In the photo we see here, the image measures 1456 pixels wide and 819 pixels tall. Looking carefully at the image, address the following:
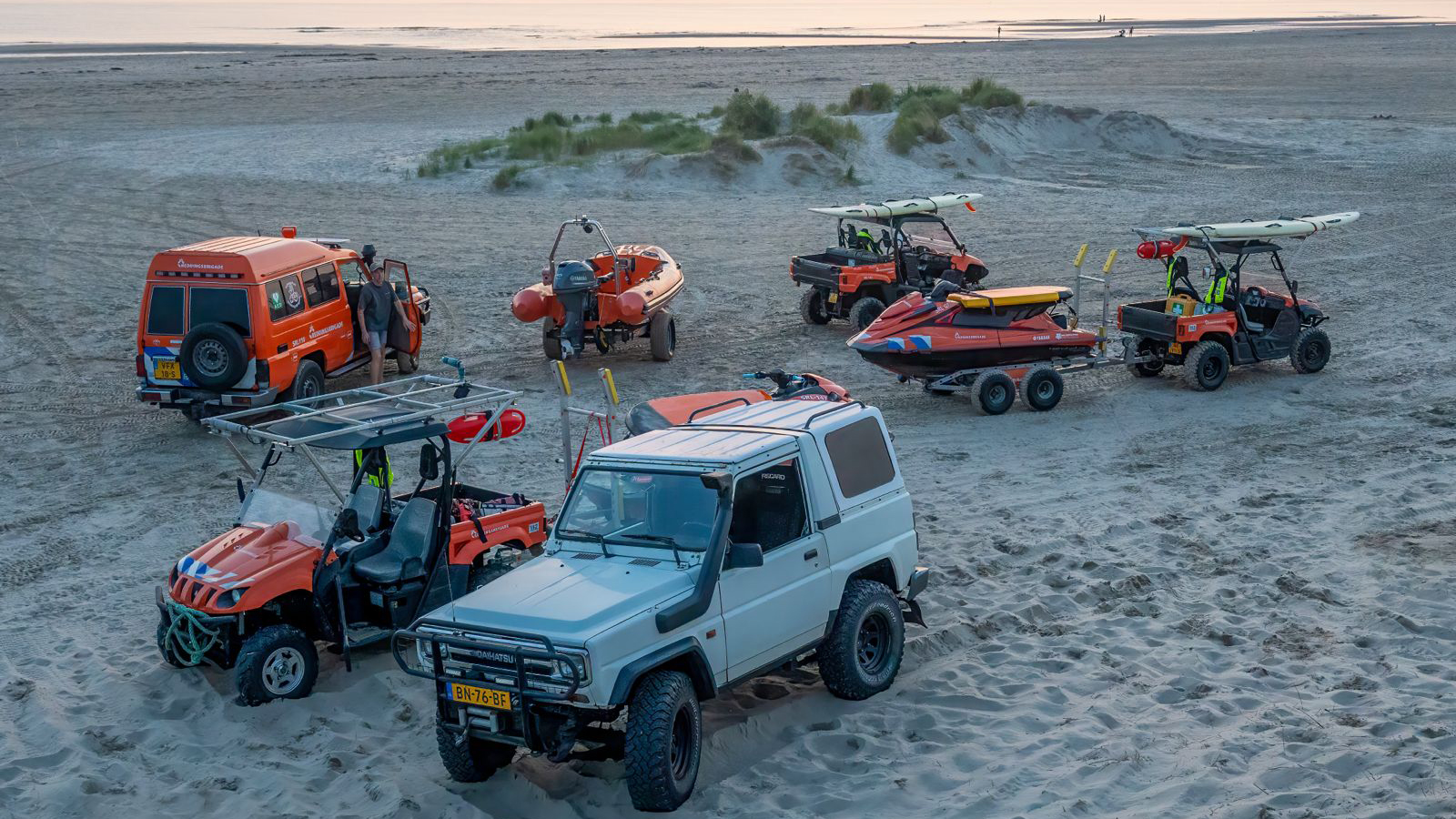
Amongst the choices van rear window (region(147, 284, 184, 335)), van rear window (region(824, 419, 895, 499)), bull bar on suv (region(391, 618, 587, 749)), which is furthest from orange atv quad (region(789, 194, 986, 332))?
bull bar on suv (region(391, 618, 587, 749))

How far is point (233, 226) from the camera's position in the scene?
26875 millimetres

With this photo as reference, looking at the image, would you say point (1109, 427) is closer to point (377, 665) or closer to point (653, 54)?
point (377, 665)

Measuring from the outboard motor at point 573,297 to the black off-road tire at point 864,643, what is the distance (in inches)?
365

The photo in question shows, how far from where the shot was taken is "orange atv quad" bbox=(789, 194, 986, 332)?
19.3m

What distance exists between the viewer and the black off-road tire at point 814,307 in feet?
65.2

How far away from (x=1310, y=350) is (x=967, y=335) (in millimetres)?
4530

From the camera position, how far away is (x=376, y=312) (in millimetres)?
16469

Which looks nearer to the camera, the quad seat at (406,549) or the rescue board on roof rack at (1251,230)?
the quad seat at (406,549)

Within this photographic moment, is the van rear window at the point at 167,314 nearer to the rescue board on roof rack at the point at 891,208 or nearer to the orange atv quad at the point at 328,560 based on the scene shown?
the orange atv quad at the point at 328,560

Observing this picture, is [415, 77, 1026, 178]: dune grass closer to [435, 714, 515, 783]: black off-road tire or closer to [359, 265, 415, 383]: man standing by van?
[359, 265, 415, 383]: man standing by van

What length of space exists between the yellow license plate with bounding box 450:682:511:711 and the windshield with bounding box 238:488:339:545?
Result: 2.41m

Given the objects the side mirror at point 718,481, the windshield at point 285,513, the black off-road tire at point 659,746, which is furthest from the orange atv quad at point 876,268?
the black off-road tire at point 659,746

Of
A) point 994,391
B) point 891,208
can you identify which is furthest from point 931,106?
point 994,391

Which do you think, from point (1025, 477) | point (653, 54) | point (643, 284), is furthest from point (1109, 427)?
point (653, 54)
